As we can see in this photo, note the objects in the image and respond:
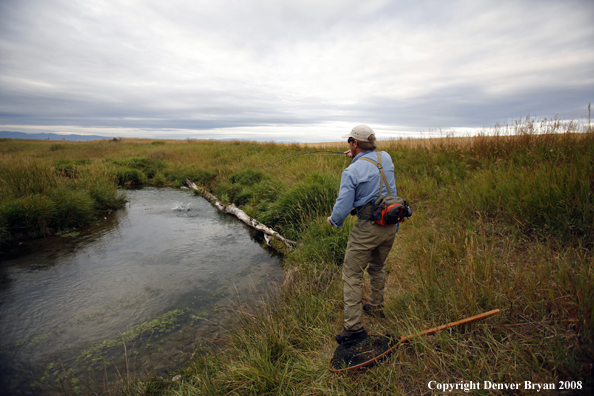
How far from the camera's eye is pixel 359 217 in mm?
3094

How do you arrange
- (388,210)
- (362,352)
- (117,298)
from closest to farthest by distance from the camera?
1. (362,352)
2. (388,210)
3. (117,298)

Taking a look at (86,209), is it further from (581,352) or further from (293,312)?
(581,352)

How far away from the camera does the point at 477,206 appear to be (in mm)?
5121

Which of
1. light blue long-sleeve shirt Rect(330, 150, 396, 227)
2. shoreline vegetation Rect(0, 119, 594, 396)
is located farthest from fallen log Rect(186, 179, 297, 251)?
light blue long-sleeve shirt Rect(330, 150, 396, 227)

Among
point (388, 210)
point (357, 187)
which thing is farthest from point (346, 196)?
point (388, 210)

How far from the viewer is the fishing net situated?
2.54 meters

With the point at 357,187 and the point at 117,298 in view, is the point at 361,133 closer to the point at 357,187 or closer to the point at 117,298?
the point at 357,187

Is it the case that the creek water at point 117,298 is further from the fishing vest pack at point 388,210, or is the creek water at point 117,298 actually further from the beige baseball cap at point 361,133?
the beige baseball cap at point 361,133

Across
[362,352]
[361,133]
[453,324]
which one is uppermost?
[361,133]

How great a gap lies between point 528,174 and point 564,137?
2101 millimetres

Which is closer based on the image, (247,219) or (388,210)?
(388,210)

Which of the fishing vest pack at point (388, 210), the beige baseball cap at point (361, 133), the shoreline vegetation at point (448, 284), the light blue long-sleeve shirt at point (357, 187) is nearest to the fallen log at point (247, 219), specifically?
the shoreline vegetation at point (448, 284)

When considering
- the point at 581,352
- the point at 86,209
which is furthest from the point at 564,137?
the point at 86,209

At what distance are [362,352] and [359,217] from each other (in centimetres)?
137
